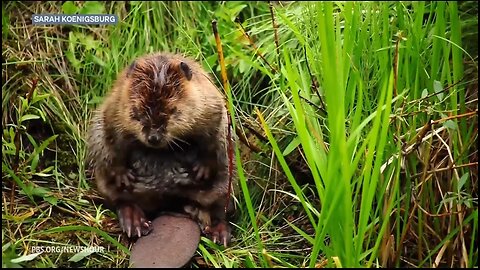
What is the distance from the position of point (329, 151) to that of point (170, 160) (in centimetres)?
70

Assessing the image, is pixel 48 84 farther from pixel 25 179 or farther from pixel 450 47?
pixel 450 47

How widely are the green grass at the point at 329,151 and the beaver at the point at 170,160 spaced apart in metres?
0.09

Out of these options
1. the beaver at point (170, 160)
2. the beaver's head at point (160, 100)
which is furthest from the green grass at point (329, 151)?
the beaver's head at point (160, 100)

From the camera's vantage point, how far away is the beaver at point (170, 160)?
2.69 meters

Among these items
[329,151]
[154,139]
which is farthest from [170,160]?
[329,151]

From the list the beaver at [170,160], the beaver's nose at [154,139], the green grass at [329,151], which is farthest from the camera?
the beaver at [170,160]

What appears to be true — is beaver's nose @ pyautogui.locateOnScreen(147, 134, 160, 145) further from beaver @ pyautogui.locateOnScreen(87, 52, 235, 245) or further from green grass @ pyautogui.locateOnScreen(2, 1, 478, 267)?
green grass @ pyautogui.locateOnScreen(2, 1, 478, 267)

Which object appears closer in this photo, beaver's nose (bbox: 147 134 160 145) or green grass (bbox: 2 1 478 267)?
green grass (bbox: 2 1 478 267)

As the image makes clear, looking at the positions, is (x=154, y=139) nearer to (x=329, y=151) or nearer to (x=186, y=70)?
(x=186, y=70)

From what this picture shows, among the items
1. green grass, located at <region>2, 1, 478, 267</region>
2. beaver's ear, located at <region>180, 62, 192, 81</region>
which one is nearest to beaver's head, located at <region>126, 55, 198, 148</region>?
beaver's ear, located at <region>180, 62, 192, 81</region>

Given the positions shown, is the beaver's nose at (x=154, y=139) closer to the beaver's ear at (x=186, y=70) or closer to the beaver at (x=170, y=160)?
the beaver at (x=170, y=160)

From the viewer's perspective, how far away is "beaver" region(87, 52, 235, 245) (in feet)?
8.83

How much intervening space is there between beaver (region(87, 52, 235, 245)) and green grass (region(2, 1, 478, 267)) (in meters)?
0.09

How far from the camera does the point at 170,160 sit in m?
2.81
